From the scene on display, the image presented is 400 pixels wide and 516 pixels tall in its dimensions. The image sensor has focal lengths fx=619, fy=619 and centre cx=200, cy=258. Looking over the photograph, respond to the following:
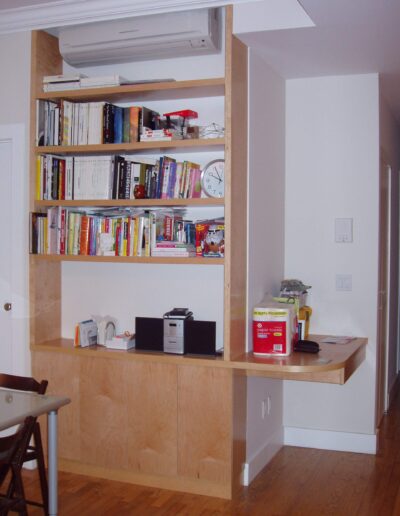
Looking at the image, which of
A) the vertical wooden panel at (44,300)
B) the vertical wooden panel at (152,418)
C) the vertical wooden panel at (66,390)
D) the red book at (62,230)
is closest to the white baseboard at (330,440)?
the vertical wooden panel at (152,418)

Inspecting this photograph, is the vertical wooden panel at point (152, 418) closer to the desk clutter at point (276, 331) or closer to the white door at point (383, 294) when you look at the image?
the desk clutter at point (276, 331)

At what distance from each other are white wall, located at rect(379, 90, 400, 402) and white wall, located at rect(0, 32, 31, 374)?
8.34 feet

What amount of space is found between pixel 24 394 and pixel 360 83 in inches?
114

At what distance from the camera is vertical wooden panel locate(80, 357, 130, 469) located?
3.57 meters

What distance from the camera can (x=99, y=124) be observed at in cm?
365

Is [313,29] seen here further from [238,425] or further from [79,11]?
[238,425]

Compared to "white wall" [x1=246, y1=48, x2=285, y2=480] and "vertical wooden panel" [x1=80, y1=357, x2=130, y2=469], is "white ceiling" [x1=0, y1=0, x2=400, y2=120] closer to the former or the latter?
"white wall" [x1=246, y1=48, x2=285, y2=480]

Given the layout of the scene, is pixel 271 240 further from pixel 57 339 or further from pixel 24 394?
pixel 24 394

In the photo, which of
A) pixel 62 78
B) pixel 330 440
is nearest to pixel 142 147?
pixel 62 78

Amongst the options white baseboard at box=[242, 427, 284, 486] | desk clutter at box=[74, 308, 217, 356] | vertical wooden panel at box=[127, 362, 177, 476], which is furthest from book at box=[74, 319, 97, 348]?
white baseboard at box=[242, 427, 284, 486]

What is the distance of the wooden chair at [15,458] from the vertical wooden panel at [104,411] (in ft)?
3.52

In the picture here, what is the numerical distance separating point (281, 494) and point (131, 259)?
1556mm

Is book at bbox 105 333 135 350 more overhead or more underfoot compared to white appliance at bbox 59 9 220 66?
more underfoot

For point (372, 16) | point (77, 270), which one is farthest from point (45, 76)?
point (372, 16)
